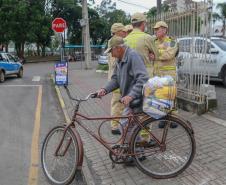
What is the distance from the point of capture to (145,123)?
5637mm

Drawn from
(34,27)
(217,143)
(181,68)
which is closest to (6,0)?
(34,27)

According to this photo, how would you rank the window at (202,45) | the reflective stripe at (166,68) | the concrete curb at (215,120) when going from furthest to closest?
the window at (202,45) < the reflective stripe at (166,68) < the concrete curb at (215,120)

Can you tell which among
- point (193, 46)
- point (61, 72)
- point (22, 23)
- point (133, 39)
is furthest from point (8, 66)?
point (22, 23)

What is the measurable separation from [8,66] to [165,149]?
751 inches

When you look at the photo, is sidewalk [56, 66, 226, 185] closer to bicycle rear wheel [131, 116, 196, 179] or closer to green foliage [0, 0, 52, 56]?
bicycle rear wheel [131, 116, 196, 179]

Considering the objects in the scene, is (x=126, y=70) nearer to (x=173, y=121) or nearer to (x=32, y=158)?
(x=173, y=121)

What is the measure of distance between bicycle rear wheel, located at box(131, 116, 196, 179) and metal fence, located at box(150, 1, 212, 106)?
3.92 m

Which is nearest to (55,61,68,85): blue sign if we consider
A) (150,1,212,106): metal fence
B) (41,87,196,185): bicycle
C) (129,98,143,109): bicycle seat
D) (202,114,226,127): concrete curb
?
(150,1,212,106): metal fence

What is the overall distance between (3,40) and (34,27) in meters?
3.88

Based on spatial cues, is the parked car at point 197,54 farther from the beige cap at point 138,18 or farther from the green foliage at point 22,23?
the green foliage at point 22,23

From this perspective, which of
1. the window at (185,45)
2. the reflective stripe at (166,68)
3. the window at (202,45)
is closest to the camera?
the reflective stripe at (166,68)

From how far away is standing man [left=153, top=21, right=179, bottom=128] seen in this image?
8.23 meters

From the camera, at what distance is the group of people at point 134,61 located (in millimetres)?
5851

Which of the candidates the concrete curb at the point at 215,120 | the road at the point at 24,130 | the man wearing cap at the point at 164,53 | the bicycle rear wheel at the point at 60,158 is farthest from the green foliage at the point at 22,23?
the bicycle rear wheel at the point at 60,158
